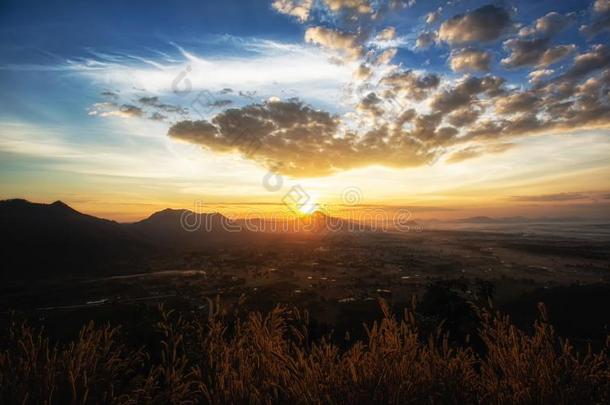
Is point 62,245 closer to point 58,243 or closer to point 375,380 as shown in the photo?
point 58,243

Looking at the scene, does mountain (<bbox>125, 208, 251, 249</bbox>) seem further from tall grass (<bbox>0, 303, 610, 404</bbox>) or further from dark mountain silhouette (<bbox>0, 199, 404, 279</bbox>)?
tall grass (<bbox>0, 303, 610, 404</bbox>)

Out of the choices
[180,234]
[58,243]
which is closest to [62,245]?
[58,243]

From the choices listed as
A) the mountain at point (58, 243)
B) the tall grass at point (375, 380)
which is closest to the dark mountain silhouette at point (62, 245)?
the mountain at point (58, 243)

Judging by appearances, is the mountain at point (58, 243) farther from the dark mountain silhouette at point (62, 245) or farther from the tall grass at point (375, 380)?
the tall grass at point (375, 380)

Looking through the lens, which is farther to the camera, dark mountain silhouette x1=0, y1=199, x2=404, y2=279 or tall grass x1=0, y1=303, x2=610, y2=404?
dark mountain silhouette x1=0, y1=199, x2=404, y2=279

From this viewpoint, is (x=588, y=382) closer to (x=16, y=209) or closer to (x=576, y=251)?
(x=576, y=251)

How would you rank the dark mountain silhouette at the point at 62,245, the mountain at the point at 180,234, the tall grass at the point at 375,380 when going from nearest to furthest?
the tall grass at the point at 375,380, the dark mountain silhouette at the point at 62,245, the mountain at the point at 180,234

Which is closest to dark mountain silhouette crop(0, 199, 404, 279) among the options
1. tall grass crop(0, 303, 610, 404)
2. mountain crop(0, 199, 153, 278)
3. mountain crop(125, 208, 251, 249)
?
mountain crop(0, 199, 153, 278)

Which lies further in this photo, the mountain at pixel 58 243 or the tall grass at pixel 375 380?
the mountain at pixel 58 243
